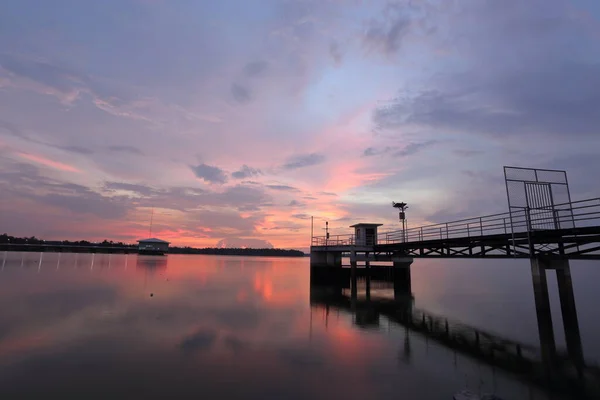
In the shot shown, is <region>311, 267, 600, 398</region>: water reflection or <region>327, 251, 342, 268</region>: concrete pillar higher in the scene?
<region>327, 251, 342, 268</region>: concrete pillar

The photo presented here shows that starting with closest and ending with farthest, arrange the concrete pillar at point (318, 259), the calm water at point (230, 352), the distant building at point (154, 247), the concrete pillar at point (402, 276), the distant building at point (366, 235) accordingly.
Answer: the calm water at point (230, 352) < the concrete pillar at point (402, 276) < the distant building at point (366, 235) < the concrete pillar at point (318, 259) < the distant building at point (154, 247)

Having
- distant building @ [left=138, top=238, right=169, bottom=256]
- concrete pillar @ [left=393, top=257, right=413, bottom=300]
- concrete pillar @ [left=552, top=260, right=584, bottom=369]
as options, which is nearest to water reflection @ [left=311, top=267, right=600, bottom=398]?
concrete pillar @ [left=552, top=260, right=584, bottom=369]

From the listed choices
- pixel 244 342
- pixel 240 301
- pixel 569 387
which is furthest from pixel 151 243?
pixel 569 387

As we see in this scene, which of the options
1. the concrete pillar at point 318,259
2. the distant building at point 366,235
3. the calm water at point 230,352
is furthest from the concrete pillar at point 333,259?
the calm water at point 230,352

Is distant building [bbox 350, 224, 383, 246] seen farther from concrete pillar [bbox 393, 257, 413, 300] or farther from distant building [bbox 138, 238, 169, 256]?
distant building [bbox 138, 238, 169, 256]

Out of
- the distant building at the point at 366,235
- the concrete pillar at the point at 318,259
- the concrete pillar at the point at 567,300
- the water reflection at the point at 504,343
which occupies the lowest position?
the water reflection at the point at 504,343

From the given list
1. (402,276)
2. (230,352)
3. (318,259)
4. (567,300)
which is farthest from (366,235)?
(230,352)

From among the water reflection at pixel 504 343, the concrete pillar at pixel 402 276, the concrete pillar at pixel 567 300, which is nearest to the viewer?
the water reflection at pixel 504 343

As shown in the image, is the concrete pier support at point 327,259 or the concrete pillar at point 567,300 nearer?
the concrete pillar at point 567,300

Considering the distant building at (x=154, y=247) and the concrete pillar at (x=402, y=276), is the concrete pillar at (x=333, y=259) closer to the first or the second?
the concrete pillar at (x=402, y=276)

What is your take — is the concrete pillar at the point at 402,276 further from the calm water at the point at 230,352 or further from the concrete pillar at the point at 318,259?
the calm water at the point at 230,352

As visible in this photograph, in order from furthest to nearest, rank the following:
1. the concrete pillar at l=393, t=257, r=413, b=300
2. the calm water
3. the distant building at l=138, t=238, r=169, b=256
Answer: the distant building at l=138, t=238, r=169, b=256, the concrete pillar at l=393, t=257, r=413, b=300, the calm water

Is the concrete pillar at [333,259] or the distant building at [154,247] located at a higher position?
the distant building at [154,247]

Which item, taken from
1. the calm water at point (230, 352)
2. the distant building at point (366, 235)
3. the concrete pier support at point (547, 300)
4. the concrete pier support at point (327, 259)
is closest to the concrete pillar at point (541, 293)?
the concrete pier support at point (547, 300)
